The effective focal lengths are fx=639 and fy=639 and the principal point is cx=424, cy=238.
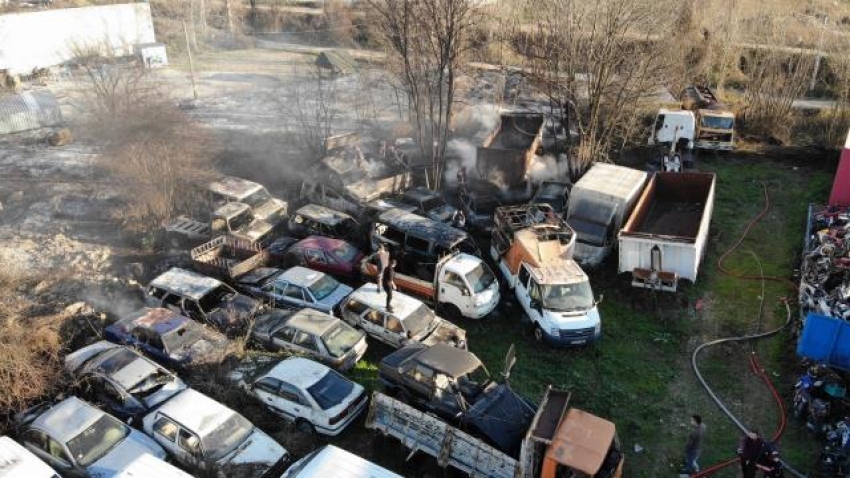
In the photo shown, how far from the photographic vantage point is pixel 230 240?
701 inches

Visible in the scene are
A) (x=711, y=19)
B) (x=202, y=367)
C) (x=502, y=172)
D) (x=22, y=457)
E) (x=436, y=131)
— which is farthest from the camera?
(x=711, y=19)

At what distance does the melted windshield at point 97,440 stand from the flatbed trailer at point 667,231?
38.5ft

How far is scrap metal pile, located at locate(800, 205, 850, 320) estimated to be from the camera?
1332 centimetres

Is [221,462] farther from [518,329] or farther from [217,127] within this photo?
[217,127]

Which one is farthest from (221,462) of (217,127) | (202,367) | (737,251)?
(217,127)

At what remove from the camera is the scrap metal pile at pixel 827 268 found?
13320mm

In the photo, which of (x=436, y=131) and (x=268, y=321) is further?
(x=436, y=131)

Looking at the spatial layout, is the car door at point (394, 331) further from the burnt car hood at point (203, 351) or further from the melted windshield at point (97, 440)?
the melted windshield at point (97, 440)

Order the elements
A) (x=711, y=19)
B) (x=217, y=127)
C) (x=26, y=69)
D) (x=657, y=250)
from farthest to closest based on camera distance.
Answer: (x=26, y=69) < (x=711, y=19) < (x=217, y=127) < (x=657, y=250)

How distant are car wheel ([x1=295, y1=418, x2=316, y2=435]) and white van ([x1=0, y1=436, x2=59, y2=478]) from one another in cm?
390

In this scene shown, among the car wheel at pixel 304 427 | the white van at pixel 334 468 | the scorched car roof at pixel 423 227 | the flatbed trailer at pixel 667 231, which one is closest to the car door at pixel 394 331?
the car wheel at pixel 304 427

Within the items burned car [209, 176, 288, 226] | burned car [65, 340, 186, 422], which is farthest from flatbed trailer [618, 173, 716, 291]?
burned car [65, 340, 186, 422]

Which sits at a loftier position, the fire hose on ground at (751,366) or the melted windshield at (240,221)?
the melted windshield at (240,221)

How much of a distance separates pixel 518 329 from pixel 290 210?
9377 millimetres
